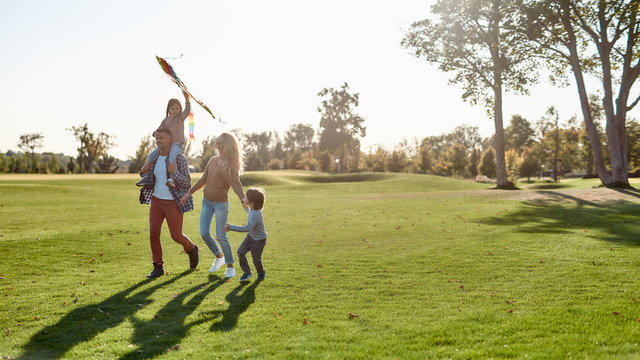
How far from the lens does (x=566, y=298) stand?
20.1 feet

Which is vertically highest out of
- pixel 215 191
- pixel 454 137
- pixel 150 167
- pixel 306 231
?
pixel 454 137

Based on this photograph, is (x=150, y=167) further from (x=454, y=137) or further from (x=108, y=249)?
(x=454, y=137)

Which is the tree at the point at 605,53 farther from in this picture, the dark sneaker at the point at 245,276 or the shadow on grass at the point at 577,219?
the dark sneaker at the point at 245,276

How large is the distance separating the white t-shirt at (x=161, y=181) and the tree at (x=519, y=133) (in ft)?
355

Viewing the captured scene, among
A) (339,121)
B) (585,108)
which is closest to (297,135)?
(339,121)

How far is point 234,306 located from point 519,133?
114 metres

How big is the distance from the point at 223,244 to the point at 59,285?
2.89 meters

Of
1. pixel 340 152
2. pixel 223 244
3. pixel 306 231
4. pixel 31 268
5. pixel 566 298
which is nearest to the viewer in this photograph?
pixel 566 298

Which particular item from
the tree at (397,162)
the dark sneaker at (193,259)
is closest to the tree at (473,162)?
the tree at (397,162)

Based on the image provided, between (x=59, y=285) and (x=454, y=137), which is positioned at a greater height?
(x=454, y=137)

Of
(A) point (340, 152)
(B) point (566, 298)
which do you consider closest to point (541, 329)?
(B) point (566, 298)

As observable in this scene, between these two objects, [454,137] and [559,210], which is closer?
[559,210]

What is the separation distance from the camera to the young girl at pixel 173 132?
24.2 ft

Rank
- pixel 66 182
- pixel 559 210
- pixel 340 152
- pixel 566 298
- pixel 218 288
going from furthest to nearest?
pixel 340 152, pixel 66 182, pixel 559 210, pixel 218 288, pixel 566 298
